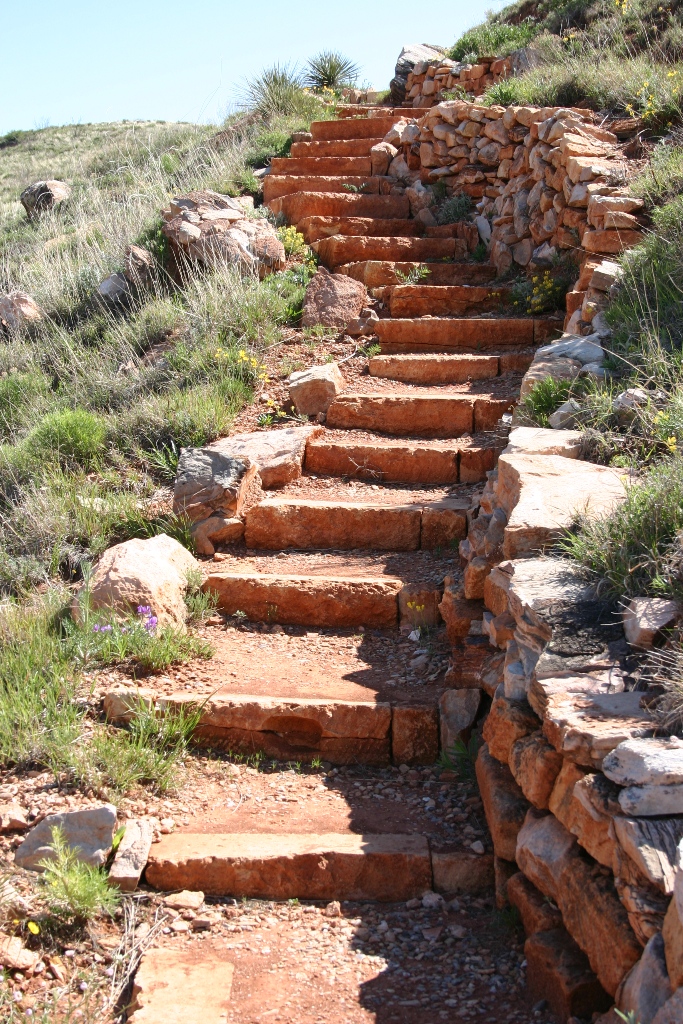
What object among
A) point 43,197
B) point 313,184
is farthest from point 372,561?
point 43,197

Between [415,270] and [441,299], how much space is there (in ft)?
1.84

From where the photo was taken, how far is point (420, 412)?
231 inches

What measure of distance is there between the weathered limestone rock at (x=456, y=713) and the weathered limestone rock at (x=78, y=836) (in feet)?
4.38

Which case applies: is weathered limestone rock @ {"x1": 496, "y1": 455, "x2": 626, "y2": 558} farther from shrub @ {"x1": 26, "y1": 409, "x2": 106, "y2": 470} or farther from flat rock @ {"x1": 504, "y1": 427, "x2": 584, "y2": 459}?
shrub @ {"x1": 26, "y1": 409, "x2": 106, "y2": 470}

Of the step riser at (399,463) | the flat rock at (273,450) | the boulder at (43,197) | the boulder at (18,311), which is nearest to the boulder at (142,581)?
the flat rock at (273,450)

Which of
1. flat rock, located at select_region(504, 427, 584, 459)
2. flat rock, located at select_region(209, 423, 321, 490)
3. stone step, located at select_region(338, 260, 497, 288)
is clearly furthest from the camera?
stone step, located at select_region(338, 260, 497, 288)

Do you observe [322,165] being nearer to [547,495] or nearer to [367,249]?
[367,249]

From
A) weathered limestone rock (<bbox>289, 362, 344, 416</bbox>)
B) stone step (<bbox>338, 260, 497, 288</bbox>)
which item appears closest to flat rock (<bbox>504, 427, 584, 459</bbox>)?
weathered limestone rock (<bbox>289, 362, 344, 416</bbox>)

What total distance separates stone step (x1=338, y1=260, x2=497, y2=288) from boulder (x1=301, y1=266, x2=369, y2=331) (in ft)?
0.99

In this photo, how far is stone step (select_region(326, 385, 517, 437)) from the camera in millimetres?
5777

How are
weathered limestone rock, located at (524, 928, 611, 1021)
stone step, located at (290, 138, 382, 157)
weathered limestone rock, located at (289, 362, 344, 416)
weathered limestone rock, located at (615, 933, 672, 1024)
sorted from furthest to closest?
stone step, located at (290, 138, 382, 157) < weathered limestone rock, located at (289, 362, 344, 416) < weathered limestone rock, located at (524, 928, 611, 1021) < weathered limestone rock, located at (615, 933, 672, 1024)

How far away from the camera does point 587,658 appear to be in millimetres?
2637

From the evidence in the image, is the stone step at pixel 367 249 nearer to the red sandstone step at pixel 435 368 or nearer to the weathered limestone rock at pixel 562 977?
the red sandstone step at pixel 435 368

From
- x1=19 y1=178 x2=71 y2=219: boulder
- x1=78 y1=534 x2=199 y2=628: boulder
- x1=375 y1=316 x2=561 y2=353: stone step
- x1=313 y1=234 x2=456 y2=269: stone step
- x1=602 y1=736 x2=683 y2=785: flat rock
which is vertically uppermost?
x1=19 y1=178 x2=71 y2=219: boulder
